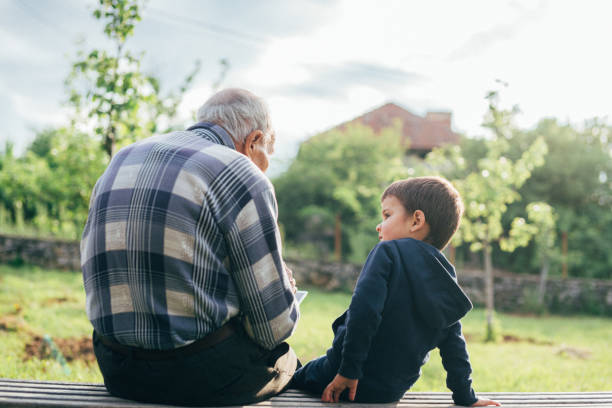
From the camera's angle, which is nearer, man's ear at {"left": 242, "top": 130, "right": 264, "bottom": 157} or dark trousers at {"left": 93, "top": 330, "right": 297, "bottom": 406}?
dark trousers at {"left": 93, "top": 330, "right": 297, "bottom": 406}

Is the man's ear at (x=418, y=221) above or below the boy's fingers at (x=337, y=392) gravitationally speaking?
above

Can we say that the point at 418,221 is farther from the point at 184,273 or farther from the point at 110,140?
the point at 110,140

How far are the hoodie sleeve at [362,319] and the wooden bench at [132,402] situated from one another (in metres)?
0.20

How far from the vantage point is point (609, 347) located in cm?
759

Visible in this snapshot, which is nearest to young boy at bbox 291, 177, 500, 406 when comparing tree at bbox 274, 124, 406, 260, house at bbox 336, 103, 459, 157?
tree at bbox 274, 124, 406, 260

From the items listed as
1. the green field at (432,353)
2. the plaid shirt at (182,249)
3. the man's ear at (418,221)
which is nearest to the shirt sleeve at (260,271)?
the plaid shirt at (182,249)

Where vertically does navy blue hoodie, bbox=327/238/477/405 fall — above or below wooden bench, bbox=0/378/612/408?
above

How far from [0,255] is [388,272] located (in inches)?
489

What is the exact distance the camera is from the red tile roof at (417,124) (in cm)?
2558

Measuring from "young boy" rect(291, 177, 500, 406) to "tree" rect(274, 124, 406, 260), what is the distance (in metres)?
11.1

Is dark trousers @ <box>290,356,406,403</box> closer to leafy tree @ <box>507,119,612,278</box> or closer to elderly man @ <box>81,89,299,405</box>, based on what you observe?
elderly man @ <box>81,89,299,405</box>

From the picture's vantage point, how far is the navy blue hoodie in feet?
6.18

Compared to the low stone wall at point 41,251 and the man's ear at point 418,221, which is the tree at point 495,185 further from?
the low stone wall at point 41,251

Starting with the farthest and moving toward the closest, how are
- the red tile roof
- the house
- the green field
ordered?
1. the red tile roof
2. the house
3. the green field
